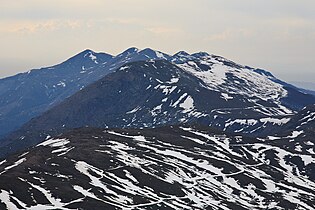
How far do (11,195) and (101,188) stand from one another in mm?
31398

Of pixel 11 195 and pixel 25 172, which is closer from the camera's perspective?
pixel 11 195

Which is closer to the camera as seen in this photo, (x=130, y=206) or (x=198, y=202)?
(x=130, y=206)

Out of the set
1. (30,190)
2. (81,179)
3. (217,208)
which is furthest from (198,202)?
(30,190)

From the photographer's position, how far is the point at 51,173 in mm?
199375

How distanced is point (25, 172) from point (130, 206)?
126 ft

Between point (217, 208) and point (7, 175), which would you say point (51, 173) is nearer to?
point (7, 175)

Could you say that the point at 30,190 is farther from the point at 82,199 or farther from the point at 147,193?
the point at 147,193

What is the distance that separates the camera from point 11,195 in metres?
167

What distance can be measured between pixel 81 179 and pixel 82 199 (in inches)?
852

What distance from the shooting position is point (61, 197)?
567 ft

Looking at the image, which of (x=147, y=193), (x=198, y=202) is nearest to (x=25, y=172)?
(x=147, y=193)

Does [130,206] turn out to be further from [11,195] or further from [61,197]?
[11,195]

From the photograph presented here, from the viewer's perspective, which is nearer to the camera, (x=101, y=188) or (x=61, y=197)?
(x=61, y=197)

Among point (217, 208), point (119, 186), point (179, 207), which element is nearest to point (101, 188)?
point (119, 186)
